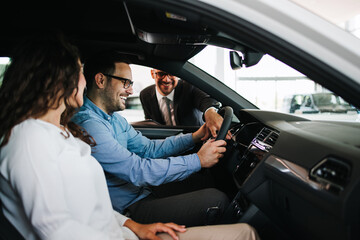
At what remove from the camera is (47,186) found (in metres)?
0.82

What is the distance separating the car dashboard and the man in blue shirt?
0.21 meters

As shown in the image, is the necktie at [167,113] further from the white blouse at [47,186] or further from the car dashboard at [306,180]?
the white blouse at [47,186]

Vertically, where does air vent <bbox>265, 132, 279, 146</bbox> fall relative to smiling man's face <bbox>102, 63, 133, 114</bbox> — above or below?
below

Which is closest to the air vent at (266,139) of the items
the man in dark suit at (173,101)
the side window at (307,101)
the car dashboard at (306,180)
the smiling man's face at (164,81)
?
the car dashboard at (306,180)

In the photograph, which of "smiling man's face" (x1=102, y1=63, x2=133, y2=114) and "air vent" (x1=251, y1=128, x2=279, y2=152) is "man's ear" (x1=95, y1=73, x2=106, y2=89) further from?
"air vent" (x1=251, y1=128, x2=279, y2=152)

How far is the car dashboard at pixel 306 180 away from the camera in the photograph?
2.60 ft

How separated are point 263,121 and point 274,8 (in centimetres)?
92

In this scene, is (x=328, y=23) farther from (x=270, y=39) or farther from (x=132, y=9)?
(x=132, y=9)

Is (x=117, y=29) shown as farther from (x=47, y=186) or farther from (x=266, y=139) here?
(x=47, y=186)

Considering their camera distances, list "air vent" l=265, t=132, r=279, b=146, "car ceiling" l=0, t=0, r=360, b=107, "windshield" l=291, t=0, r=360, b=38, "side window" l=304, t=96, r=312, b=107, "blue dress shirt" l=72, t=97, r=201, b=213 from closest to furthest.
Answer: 1. "air vent" l=265, t=132, r=279, b=146
2. "blue dress shirt" l=72, t=97, r=201, b=213
3. "car ceiling" l=0, t=0, r=360, b=107
4. "side window" l=304, t=96, r=312, b=107
5. "windshield" l=291, t=0, r=360, b=38

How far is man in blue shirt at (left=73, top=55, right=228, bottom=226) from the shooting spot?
1.47 metres

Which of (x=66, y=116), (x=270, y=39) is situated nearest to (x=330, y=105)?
(x=270, y=39)

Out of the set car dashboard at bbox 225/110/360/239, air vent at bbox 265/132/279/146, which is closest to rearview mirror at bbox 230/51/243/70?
car dashboard at bbox 225/110/360/239

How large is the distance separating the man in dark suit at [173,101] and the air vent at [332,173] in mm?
1736
